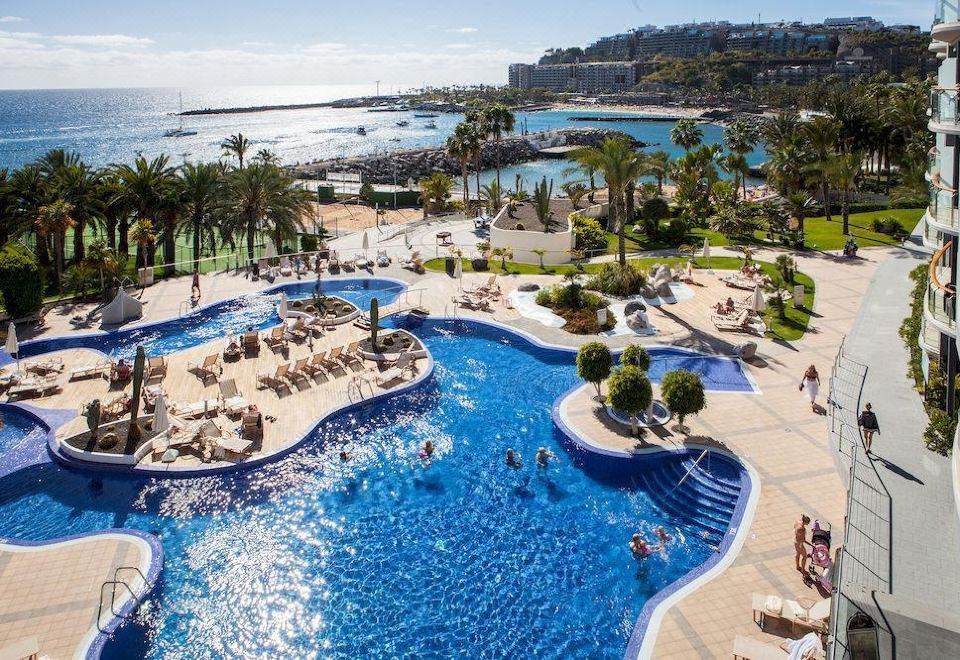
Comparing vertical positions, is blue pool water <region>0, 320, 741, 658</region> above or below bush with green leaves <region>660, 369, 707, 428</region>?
below

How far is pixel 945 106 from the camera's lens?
16.8 meters

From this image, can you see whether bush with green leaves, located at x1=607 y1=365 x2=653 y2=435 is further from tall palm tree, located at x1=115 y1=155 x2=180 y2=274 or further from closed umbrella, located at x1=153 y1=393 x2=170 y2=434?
tall palm tree, located at x1=115 y1=155 x2=180 y2=274

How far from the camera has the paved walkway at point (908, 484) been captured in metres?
12.4

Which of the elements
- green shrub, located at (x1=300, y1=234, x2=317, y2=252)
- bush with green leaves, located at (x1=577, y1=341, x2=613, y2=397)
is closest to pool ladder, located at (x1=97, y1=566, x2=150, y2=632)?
bush with green leaves, located at (x1=577, y1=341, x2=613, y2=397)

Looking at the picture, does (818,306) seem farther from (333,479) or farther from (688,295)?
(333,479)

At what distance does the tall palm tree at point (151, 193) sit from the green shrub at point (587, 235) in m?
24.4

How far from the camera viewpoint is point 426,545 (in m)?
15.9

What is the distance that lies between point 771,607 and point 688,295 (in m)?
22.1

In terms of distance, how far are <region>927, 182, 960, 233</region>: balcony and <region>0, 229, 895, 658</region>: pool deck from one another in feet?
21.1

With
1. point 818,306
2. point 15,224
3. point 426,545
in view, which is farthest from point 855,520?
point 15,224

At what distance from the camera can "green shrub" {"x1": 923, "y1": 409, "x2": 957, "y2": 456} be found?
16578 millimetres

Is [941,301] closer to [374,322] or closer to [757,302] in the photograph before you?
[757,302]

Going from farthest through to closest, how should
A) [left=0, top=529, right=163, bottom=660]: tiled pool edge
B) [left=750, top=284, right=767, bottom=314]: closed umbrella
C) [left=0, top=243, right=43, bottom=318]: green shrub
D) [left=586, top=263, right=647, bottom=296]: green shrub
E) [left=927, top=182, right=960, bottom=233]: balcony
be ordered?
[left=586, top=263, right=647, bottom=296]: green shrub < [left=750, top=284, right=767, bottom=314]: closed umbrella < [left=0, top=243, right=43, bottom=318]: green shrub < [left=927, top=182, right=960, bottom=233]: balcony < [left=0, top=529, right=163, bottom=660]: tiled pool edge

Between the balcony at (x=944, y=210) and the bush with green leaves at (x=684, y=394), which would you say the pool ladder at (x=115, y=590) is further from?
the balcony at (x=944, y=210)
